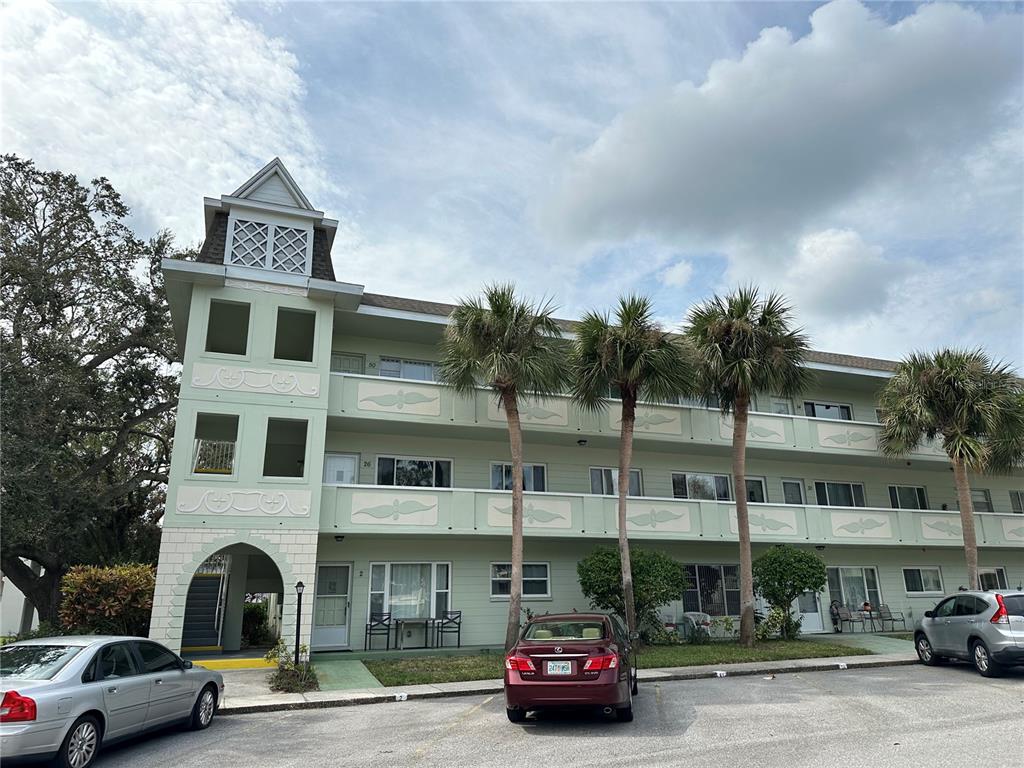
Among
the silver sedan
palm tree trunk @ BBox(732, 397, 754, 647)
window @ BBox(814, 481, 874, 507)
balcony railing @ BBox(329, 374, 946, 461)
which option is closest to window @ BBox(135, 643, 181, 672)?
the silver sedan

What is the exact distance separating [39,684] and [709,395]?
16.6m

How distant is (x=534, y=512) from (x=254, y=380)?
8.33 m

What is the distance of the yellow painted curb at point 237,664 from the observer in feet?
50.5

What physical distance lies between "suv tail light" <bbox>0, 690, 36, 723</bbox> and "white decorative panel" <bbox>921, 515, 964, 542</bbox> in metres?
24.9

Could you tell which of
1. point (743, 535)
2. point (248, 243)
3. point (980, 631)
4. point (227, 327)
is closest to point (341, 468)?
point (227, 327)

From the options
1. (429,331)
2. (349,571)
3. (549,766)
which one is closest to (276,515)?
(349,571)

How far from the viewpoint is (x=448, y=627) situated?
1919 cm

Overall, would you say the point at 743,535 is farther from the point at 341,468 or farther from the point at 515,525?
the point at 341,468

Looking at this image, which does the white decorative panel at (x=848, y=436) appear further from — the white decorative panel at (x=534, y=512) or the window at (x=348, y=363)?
the window at (x=348, y=363)

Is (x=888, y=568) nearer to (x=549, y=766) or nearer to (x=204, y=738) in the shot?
(x=549, y=766)

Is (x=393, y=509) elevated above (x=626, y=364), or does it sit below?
below

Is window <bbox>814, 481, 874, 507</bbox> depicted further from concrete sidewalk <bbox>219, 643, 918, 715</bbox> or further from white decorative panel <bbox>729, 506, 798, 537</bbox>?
concrete sidewalk <bbox>219, 643, 918, 715</bbox>

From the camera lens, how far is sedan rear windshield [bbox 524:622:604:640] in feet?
32.7

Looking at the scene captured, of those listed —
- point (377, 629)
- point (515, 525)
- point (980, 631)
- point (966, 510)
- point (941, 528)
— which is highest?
point (966, 510)
